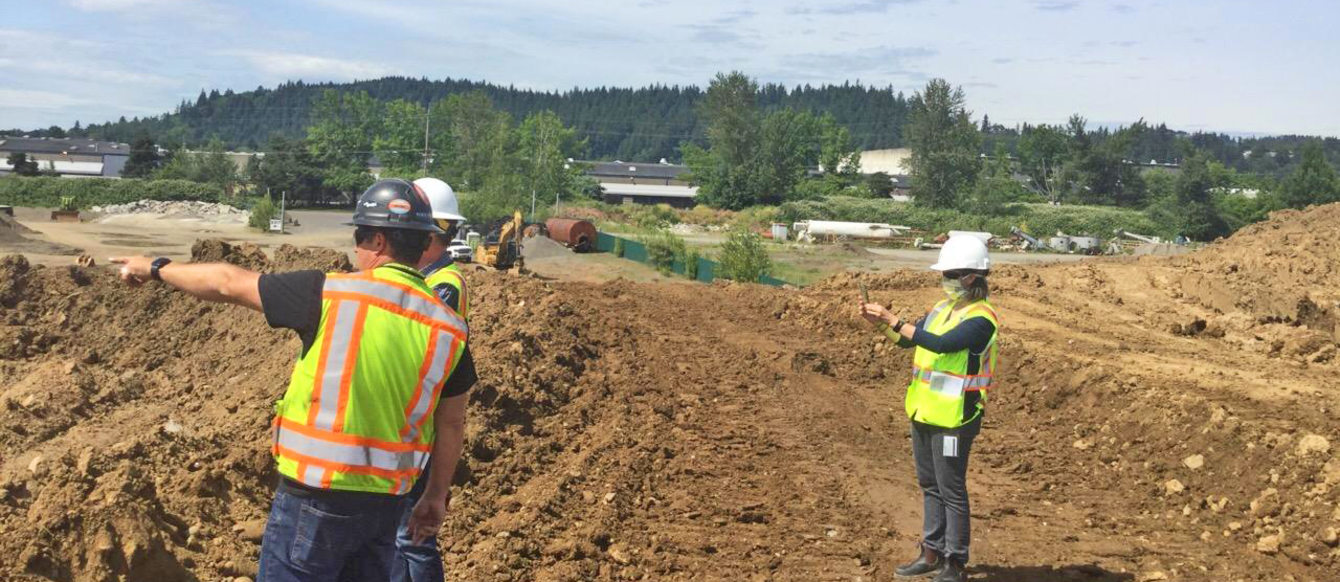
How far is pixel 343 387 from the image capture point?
3582 millimetres

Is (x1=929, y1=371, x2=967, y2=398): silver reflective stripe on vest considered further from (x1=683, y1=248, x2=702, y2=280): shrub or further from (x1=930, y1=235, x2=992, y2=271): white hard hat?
(x1=683, y1=248, x2=702, y2=280): shrub

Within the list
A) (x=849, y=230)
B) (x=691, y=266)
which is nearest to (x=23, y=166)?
(x=849, y=230)

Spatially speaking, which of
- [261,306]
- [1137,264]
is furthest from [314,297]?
[1137,264]

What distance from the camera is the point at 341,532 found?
364 centimetres

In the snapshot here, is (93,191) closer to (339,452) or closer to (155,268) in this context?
(155,268)

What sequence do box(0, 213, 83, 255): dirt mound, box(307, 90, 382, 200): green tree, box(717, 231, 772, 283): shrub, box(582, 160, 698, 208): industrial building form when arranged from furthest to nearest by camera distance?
box(582, 160, 698, 208): industrial building < box(307, 90, 382, 200): green tree < box(0, 213, 83, 255): dirt mound < box(717, 231, 772, 283): shrub

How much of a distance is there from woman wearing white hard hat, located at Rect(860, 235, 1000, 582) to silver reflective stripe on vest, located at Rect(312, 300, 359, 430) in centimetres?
344

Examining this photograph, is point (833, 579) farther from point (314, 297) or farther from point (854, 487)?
point (314, 297)

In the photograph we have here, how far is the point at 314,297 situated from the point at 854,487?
6228 millimetres

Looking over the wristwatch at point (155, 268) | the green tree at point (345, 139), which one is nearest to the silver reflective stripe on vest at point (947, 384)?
the wristwatch at point (155, 268)

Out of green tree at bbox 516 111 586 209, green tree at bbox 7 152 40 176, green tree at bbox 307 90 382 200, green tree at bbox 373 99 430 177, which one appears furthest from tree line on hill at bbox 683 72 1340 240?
green tree at bbox 7 152 40 176

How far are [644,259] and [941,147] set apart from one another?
48.5 metres

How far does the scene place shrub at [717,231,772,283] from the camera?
26875mm

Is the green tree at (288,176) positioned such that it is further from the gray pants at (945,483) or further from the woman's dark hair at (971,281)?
the woman's dark hair at (971,281)
